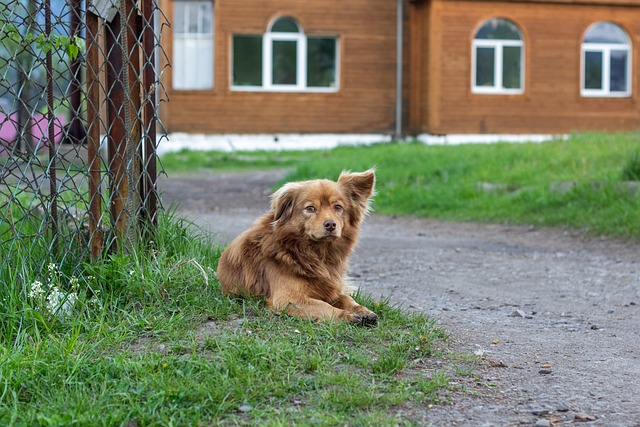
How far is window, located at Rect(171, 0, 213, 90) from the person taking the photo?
23.3 meters

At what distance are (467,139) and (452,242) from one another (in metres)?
14.6

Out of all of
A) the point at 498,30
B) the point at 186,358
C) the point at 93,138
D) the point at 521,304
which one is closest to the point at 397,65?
the point at 498,30

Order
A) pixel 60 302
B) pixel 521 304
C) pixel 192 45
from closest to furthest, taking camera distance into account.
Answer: pixel 60 302 → pixel 521 304 → pixel 192 45

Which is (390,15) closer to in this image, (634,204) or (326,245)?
(634,204)

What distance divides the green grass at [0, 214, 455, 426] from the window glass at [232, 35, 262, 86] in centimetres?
1897

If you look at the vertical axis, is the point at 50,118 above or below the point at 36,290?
above

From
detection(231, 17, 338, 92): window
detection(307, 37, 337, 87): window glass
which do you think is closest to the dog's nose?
detection(231, 17, 338, 92): window

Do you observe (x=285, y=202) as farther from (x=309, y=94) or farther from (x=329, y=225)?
(x=309, y=94)

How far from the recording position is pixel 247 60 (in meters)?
23.6

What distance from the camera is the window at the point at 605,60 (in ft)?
81.7

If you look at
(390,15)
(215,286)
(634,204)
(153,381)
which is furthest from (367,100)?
(153,381)

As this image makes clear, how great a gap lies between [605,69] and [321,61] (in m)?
8.10

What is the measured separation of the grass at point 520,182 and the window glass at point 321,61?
8718mm

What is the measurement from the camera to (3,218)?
15.1 feet
